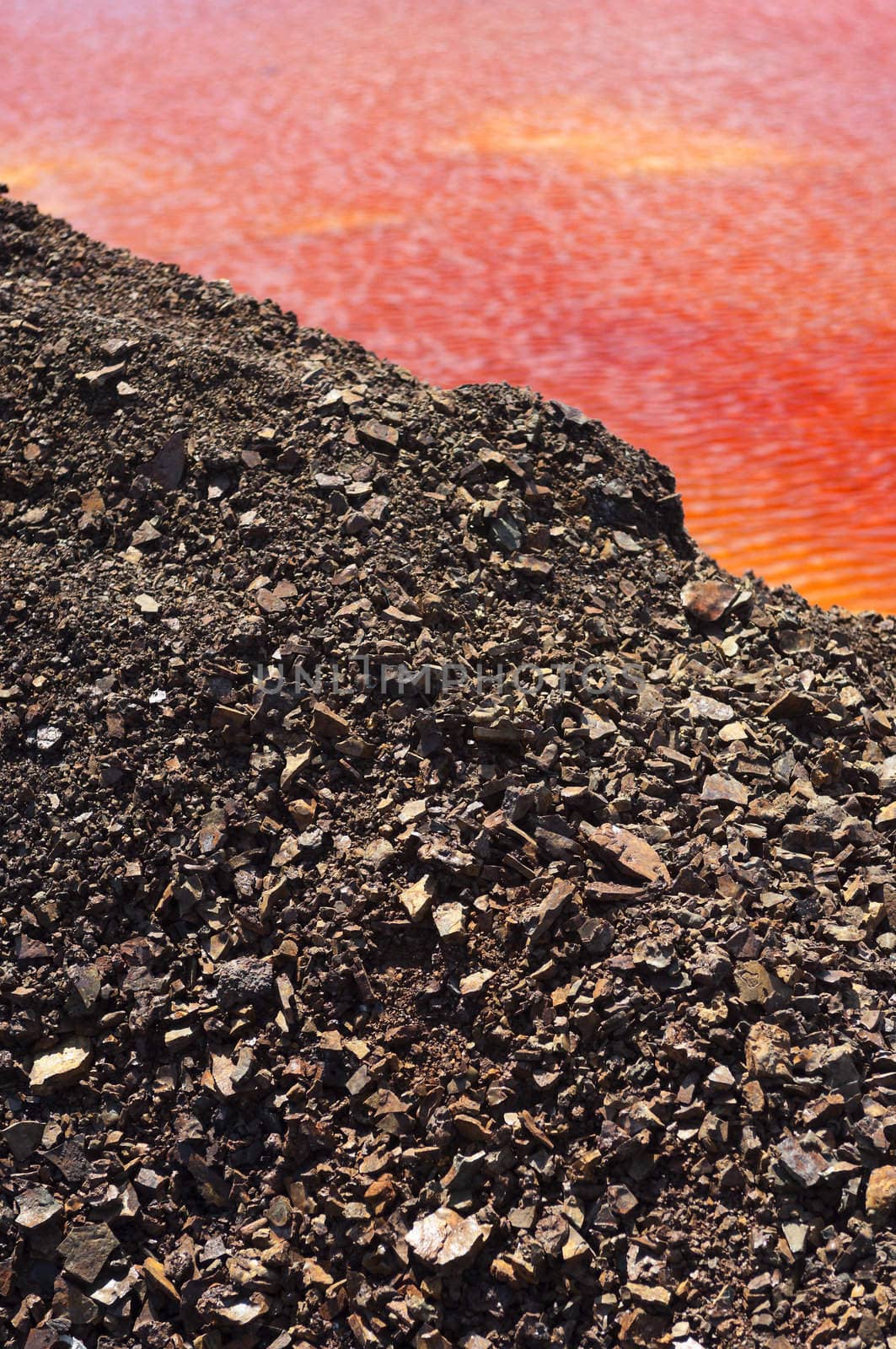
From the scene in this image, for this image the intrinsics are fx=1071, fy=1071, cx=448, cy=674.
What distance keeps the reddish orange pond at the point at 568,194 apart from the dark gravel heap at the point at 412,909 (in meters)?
2.64

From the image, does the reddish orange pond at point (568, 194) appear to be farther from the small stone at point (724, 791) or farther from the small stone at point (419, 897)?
the small stone at point (419, 897)

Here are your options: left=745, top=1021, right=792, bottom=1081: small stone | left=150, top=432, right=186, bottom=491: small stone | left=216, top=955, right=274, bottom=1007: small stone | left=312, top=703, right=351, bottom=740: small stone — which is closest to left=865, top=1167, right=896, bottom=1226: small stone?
left=745, top=1021, right=792, bottom=1081: small stone

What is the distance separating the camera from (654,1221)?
7.81 feet

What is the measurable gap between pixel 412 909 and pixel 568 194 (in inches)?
309

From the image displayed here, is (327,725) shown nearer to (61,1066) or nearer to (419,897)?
(419,897)

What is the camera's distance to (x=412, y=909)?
2.77 m

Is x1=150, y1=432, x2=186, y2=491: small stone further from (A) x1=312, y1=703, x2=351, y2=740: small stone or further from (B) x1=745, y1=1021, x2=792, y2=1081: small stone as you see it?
(B) x1=745, y1=1021, x2=792, y2=1081: small stone

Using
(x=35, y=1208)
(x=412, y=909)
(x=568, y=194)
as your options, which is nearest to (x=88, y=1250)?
(x=35, y=1208)

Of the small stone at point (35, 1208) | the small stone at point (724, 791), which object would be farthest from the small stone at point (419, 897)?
the small stone at point (35, 1208)

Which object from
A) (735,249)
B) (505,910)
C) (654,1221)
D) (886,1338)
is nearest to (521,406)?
(505,910)

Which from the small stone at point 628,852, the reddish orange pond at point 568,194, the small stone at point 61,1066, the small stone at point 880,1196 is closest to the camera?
the small stone at point 880,1196

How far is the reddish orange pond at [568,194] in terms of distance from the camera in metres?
6.55

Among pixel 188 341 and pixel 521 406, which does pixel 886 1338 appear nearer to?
pixel 521 406

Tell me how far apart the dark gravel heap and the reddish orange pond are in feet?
8.65
